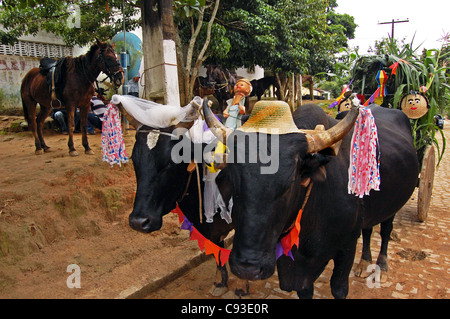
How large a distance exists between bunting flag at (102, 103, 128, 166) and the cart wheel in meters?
4.37

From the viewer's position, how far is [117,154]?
350cm

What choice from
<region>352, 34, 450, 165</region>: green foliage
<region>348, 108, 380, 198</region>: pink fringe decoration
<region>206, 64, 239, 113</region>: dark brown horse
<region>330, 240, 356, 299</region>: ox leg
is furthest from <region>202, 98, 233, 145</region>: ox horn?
<region>206, 64, 239, 113</region>: dark brown horse

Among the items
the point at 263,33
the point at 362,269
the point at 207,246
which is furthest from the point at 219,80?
the point at 207,246

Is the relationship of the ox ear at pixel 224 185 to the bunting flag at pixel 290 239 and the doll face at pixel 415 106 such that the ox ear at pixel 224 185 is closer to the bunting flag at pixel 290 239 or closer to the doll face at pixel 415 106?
the bunting flag at pixel 290 239

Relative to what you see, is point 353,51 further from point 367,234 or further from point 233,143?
point 233,143

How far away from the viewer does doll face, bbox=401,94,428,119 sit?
14.5ft

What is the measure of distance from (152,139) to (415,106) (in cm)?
367

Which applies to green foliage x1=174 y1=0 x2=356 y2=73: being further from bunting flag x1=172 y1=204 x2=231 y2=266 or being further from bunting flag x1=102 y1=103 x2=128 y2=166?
bunting flag x1=172 y1=204 x2=231 y2=266

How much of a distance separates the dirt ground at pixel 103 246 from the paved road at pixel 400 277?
0.04 feet

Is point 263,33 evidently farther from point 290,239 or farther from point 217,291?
point 290,239

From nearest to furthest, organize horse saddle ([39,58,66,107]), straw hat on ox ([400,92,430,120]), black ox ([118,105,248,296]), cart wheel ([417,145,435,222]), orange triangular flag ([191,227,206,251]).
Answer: black ox ([118,105,248,296]), orange triangular flag ([191,227,206,251]), straw hat on ox ([400,92,430,120]), cart wheel ([417,145,435,222]), horse saddle ([39,58,66,107])

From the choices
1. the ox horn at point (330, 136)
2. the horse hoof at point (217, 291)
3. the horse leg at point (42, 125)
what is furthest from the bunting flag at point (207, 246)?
the horse leg at point (42, 125)

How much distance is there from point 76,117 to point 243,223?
9000mm
